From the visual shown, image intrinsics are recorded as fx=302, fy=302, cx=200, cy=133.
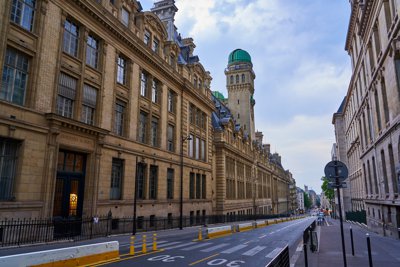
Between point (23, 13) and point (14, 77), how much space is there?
4.12 metres

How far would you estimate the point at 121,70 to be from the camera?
27578 mm

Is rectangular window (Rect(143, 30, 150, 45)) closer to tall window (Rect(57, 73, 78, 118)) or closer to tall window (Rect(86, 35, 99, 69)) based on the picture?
tall window (Rect(86, 35, 99, 69))

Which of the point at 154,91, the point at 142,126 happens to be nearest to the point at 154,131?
the point at 142,126

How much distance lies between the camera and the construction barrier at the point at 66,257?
314 inches

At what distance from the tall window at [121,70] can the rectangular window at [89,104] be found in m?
3.89

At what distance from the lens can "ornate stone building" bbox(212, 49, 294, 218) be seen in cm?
5094

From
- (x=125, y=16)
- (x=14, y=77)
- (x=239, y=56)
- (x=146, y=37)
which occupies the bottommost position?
(x=14, y=77)

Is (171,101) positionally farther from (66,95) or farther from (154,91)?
(66,95)

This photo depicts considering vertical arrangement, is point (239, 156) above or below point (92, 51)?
below

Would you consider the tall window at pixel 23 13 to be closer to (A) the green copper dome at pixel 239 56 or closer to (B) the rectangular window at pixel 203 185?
(B) the rectangular window at pixel 203 185

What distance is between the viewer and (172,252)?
1405 cm

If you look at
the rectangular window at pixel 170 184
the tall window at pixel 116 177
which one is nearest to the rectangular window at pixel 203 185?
the rectangular window at pixel 170 184

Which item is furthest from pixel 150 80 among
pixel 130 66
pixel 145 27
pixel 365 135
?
pixel 365 135

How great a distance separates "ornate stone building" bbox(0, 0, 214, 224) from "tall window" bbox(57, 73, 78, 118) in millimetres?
70
